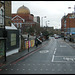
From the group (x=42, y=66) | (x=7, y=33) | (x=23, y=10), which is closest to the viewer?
(x=42, y=66)

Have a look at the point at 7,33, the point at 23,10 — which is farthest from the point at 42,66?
the point at 23,10

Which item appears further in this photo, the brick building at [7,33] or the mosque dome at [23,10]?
the mosque dome at [23,10]

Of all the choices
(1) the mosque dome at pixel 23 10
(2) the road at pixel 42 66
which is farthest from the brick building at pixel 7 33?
(1) the mosque dome at pixel 23 10

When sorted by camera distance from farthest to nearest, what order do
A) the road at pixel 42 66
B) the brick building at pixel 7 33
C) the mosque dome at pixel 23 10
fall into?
1. the mosque dome at pixel 23 10
2. the brick building at pixel 7 33
3. the road at pixel 42 66

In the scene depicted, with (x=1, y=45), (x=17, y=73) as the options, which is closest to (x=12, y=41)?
(x=1, y=45)

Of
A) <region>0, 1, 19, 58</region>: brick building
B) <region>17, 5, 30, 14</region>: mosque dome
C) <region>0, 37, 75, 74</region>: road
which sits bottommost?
<region>0, 37, 75, 74</region>: road

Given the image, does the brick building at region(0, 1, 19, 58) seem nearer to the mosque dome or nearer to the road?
the road

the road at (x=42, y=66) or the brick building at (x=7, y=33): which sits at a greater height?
the brick building at (x=7, y=33)

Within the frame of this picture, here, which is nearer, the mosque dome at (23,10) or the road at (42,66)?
the road at (42,66)

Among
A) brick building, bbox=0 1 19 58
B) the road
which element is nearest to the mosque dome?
brick building, bbox=0 1 19 58

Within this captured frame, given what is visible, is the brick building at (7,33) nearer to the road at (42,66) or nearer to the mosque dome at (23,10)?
the road at (42,66)

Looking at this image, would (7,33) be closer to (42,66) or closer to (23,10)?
(42,66)

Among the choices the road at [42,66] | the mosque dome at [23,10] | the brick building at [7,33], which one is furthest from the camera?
the mosque dome at [23,10]

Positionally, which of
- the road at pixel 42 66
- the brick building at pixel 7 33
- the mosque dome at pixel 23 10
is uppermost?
the mosque dome at pixel 23 10
